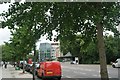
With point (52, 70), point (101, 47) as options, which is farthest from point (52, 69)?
point (101, 47)

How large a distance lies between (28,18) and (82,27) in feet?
11.9

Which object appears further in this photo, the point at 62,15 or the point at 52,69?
the point at 52,69

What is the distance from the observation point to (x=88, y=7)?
38.5 feet

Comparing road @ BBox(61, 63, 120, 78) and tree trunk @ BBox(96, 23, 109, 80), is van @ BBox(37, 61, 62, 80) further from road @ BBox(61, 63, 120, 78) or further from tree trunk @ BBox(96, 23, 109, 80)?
tree trunk @ BBox(96, 23, 109, 80)

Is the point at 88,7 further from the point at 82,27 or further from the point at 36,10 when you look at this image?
the point at 82,27

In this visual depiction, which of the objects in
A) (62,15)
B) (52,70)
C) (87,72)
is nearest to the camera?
(62,15)

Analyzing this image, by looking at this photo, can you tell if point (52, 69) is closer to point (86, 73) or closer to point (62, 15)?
point (86, 73)

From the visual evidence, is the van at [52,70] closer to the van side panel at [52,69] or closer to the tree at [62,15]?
the van side panel at [52,69]

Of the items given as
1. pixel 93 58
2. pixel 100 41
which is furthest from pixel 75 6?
pixel 93 58

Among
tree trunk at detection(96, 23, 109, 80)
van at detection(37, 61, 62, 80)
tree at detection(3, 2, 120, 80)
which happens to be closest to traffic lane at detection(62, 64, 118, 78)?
van at detection(37, 61, 62, 80)

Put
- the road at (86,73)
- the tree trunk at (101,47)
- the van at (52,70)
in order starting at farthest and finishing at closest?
1. the road at (86,73)
2. the van at (52,70)
3. the tree trunk at (101,47)

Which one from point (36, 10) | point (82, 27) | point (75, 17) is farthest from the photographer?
point (82, 27)

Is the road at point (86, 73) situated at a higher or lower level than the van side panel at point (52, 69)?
lower

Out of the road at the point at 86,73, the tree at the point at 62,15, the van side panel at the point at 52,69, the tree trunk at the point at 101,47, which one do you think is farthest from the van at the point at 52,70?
Result: the tree trunk at the point at 101,47
